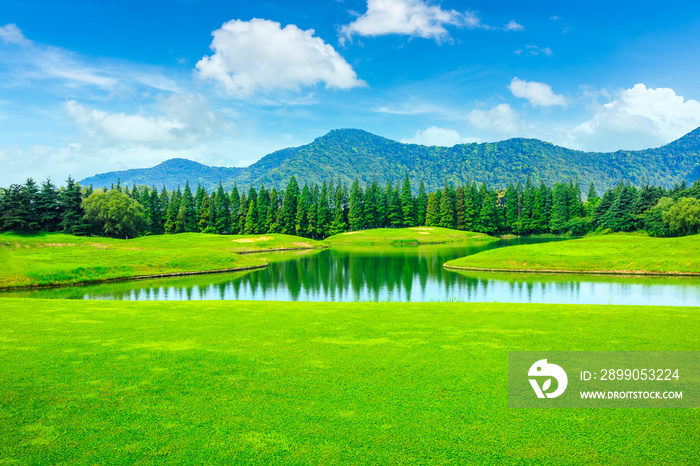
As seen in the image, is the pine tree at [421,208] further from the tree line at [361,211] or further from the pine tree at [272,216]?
the pine tree at [272,216]

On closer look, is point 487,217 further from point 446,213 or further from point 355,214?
point 355,214

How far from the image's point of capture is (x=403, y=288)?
33969mm

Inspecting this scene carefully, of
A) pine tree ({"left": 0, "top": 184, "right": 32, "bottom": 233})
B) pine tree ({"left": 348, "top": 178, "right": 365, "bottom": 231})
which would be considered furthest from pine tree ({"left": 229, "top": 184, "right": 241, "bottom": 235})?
pine tree ({"left": 0, "top": 184, "right": 32, "bottom": 233})

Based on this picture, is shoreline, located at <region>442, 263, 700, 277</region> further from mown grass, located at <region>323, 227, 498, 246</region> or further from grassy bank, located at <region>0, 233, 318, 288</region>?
mown grass, located at <region>323, 227, 498, 246</region>

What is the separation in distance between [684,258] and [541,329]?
39731mm

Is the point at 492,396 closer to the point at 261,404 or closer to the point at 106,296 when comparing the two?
the point at 261,404

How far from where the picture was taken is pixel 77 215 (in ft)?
255

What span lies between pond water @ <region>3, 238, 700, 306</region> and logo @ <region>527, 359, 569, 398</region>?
61.6 ft

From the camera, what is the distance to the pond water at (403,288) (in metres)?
28.7

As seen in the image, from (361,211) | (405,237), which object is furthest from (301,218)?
(405,237)

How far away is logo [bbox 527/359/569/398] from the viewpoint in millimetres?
7953

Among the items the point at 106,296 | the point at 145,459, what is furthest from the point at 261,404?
the point at 106,296

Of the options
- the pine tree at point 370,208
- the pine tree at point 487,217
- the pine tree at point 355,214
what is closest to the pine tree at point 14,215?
the pine tree at point 355,214

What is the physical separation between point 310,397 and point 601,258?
4682 cm
